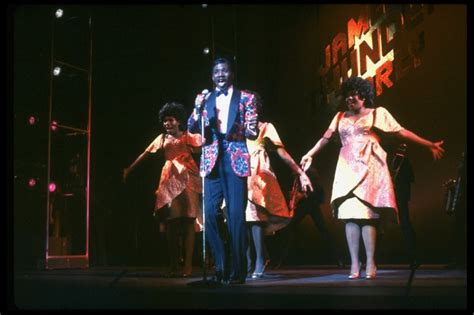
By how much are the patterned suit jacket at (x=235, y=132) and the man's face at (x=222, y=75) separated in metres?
0.09

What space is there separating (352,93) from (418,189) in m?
1.99

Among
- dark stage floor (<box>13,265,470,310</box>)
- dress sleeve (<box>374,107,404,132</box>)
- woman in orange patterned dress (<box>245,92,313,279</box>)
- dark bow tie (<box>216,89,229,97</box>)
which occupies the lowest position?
dark stage floor (<box>13,265,470,310</box>)

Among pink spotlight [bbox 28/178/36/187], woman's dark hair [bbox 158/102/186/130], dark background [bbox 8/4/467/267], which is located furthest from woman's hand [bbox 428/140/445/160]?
pink spotlight [bbox 28/178/36/187]

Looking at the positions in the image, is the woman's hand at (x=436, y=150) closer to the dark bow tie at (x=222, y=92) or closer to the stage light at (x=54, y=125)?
the dark bow tie at (x=222, y=92)

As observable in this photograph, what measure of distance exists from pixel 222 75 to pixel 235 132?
0.39 meters

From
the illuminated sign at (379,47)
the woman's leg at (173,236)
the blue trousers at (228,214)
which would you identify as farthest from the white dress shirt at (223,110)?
the illuminated sign at (379,47)

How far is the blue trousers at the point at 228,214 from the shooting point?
13.0ft

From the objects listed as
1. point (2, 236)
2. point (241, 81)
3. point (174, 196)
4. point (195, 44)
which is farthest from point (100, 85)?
point (2, 236)

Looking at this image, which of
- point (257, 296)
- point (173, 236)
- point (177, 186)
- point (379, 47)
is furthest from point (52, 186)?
point (257, 296)

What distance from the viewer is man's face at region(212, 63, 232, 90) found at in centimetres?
405

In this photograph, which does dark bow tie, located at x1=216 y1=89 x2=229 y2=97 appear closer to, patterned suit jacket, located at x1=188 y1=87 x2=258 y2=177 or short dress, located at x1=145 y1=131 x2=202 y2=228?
patterned suit jacket, located at x1=188 y1=87 x2=258 y2=177

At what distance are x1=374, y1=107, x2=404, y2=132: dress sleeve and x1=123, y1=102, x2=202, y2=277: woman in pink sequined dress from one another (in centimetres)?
163

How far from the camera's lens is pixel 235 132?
402cm

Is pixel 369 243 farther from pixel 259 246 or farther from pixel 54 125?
pixel 54 125
